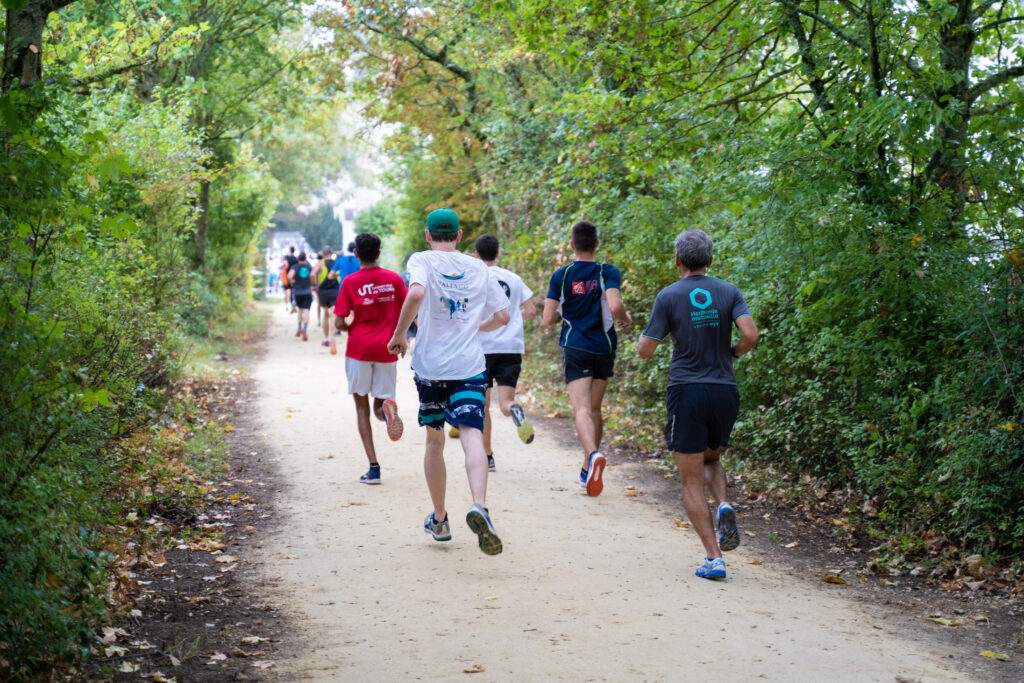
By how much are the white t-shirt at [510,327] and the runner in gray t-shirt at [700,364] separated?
2.83m

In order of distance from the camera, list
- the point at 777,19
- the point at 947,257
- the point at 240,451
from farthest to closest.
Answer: the point at 240,451, the point at 777,19, the point at 947,257

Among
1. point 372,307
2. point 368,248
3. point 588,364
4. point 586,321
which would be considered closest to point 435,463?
point 588,364

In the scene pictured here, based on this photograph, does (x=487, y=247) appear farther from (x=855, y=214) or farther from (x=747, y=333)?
(x=747, y=333)

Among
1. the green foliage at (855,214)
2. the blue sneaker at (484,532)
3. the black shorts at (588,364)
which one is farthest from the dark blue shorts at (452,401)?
the green foliage at (855,214)

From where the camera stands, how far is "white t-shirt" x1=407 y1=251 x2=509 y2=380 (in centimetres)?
631

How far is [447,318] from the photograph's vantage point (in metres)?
6.36

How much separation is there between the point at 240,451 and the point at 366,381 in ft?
8.41

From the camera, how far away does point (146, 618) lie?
5.31 meters

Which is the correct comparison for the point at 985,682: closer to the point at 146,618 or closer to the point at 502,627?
the point at 502,627

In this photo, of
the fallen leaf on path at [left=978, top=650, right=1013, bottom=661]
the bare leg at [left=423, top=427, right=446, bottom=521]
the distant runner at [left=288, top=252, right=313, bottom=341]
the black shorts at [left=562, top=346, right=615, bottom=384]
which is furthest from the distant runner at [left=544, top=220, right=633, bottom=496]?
the distant runner at [left=288, top=252, right=313, bottom=341]

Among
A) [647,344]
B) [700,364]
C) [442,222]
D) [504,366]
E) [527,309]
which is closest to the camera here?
[700,364]

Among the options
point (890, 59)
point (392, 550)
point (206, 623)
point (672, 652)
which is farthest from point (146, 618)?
point (890, 59)

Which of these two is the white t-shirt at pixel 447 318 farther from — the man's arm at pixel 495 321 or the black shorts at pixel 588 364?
the black shorts at pixel 588 364

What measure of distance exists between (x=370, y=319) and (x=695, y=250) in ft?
11.6
